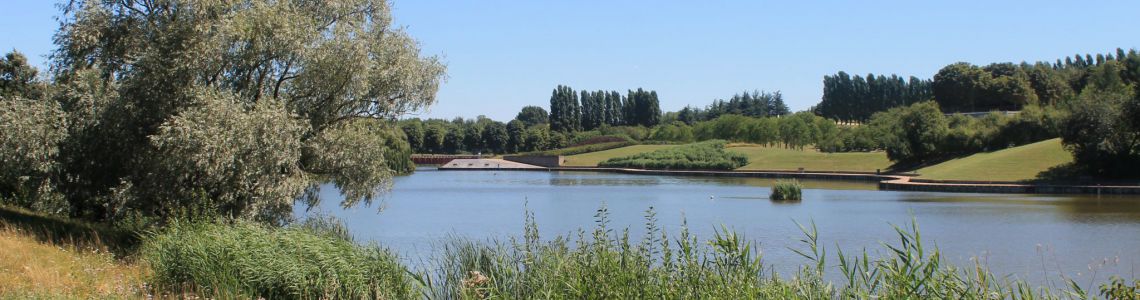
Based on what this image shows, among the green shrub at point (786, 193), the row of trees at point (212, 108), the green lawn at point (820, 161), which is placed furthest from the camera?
the green lawn at point (820, 161)

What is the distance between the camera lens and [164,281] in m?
11.1

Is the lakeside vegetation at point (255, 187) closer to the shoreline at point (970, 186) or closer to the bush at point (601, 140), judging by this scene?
the shoreline at point (970, 186)

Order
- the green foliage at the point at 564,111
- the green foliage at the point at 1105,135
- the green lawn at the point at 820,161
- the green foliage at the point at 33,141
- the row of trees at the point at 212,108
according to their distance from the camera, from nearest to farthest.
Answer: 1. the row of trees at the point at 212,108
2. the green foliage at the point at 33,141
3. the green foliage at the point at 1105,135
4. the green lawn at the point at 820,161
5. the green foliage at the point at 564,111

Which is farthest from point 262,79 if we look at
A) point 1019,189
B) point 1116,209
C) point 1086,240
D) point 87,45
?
point 1019,189

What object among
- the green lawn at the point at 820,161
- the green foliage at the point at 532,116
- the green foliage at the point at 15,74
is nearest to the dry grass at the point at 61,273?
the green foliage at the point at 15,74

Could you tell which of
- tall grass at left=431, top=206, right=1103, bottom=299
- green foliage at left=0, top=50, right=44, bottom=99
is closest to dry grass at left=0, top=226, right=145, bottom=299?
tall grass at left=431, top=206, right=1103, bottom=299

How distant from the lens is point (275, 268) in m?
10.8

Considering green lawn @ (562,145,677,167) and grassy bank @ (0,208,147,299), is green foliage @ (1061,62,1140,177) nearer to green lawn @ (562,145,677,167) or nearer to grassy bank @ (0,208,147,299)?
grassy bank @ (0,208,147,299)

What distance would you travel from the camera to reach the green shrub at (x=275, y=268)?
33.8 feet

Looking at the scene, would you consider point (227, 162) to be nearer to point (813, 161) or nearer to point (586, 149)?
point (813, 161)

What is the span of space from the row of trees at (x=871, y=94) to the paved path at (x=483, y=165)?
165ft

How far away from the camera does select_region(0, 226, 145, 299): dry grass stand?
9523 millimetres

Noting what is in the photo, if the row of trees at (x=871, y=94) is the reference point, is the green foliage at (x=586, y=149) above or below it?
below

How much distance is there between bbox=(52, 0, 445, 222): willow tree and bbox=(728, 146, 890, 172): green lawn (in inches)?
2112
